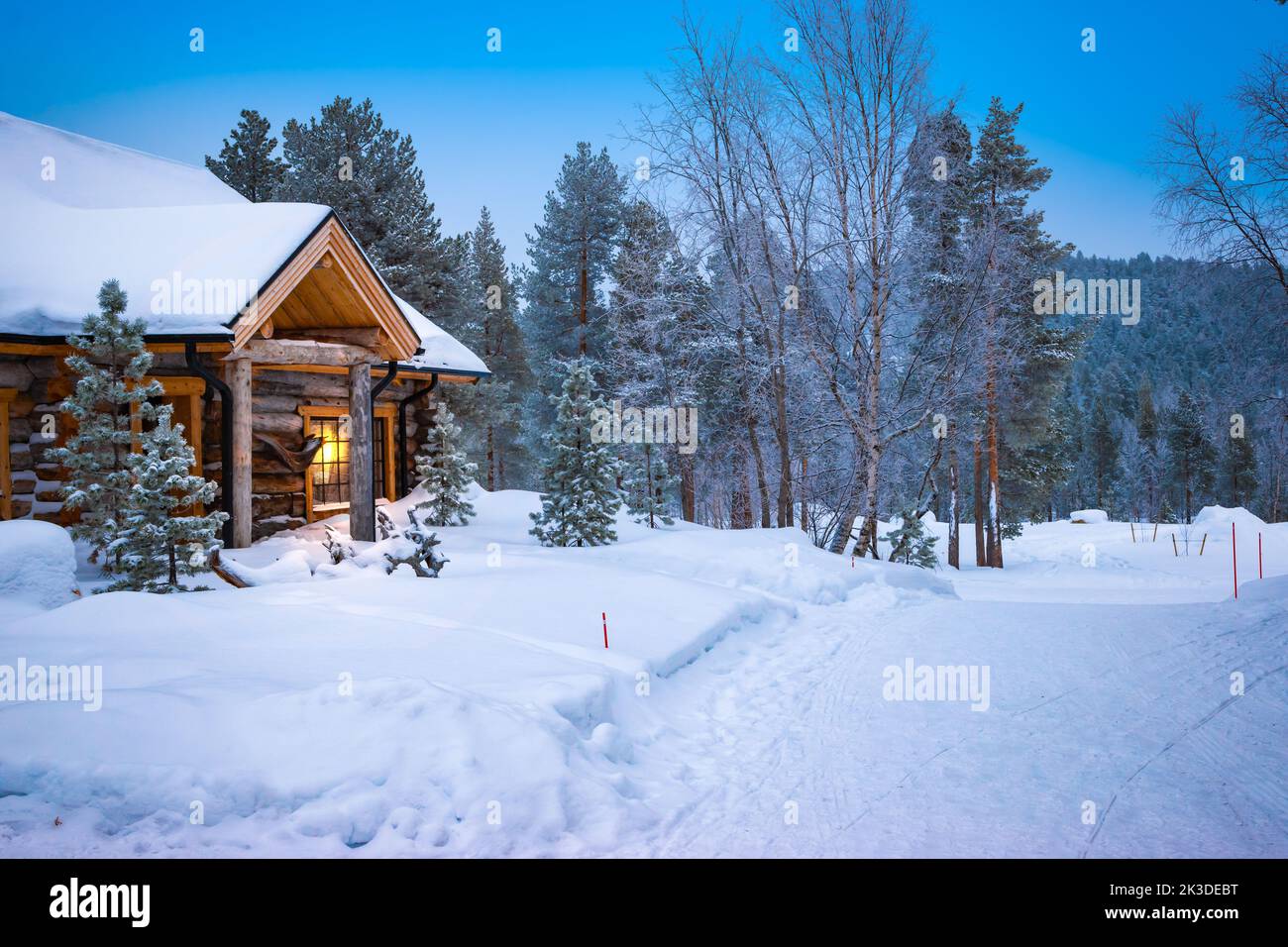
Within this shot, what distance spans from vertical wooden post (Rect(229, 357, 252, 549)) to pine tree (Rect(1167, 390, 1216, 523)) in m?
58.1

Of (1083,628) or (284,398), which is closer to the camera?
(1083,628)

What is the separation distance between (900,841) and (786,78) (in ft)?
54.2

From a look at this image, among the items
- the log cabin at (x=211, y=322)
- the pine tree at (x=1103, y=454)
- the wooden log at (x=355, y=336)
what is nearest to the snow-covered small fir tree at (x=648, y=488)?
the log cabin at (x=211, y=322)

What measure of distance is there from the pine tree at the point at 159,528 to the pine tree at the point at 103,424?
52 cm

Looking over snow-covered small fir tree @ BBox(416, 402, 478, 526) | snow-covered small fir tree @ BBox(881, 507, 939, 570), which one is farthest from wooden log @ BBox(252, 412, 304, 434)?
snow-covered small fir tree @ BBox(881, 507, 939, 570)

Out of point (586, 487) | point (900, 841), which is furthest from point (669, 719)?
point (586, 487)

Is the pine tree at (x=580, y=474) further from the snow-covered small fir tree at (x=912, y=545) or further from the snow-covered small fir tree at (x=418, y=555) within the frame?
the snow-covered small fir tree at (x=912, y=545)

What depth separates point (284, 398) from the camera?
1550cm

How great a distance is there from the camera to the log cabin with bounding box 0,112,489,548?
11.3 metres

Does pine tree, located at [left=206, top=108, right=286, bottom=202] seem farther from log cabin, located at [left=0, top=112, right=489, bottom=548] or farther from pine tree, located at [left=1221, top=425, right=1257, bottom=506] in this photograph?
pine tree, located at [left=1221, top=425, right=1257, bottom=506]

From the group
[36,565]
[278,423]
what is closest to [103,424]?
[36,565]
